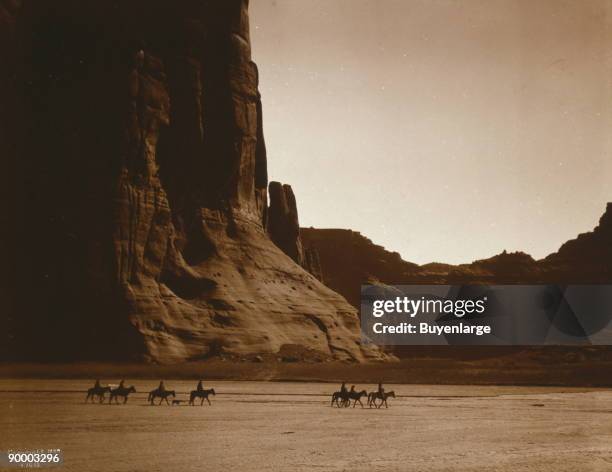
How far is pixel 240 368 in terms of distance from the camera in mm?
63156

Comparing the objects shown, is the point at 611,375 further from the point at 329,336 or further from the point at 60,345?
the point at 60,345

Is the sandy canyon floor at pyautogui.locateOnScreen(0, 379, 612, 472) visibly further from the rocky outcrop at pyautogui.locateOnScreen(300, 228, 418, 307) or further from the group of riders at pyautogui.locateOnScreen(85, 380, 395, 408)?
the rocky outcrop at pyautogui.locateOnScreen(300, 228, 418, 307)

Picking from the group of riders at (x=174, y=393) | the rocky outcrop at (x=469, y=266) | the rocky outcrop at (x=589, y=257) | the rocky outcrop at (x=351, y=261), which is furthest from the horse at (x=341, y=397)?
the rocky outcrop at (x=351, y=261)

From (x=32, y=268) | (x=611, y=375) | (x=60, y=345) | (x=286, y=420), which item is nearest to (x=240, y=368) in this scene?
(x=60, y=345)

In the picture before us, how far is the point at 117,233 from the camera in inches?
2756

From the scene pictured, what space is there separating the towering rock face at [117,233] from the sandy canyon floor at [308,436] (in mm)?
34431

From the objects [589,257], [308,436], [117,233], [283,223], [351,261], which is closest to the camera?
[308,436]

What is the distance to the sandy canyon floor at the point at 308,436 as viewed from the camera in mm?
15531

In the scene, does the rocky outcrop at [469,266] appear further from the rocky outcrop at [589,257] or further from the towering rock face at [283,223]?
the towering rock face at [283,223]

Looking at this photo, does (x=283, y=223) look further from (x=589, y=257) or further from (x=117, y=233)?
(x=589, y=257)

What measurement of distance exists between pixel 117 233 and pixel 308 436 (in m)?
52.2

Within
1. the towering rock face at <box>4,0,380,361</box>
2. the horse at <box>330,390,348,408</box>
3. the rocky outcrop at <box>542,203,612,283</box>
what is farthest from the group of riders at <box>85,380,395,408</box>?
the rocky outcrop at <box>542,203,612,283</box>

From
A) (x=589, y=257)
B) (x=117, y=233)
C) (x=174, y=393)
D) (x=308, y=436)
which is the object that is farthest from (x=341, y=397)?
(x=589, y=257)

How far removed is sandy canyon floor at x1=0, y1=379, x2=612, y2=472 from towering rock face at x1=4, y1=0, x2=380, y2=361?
3443cm
